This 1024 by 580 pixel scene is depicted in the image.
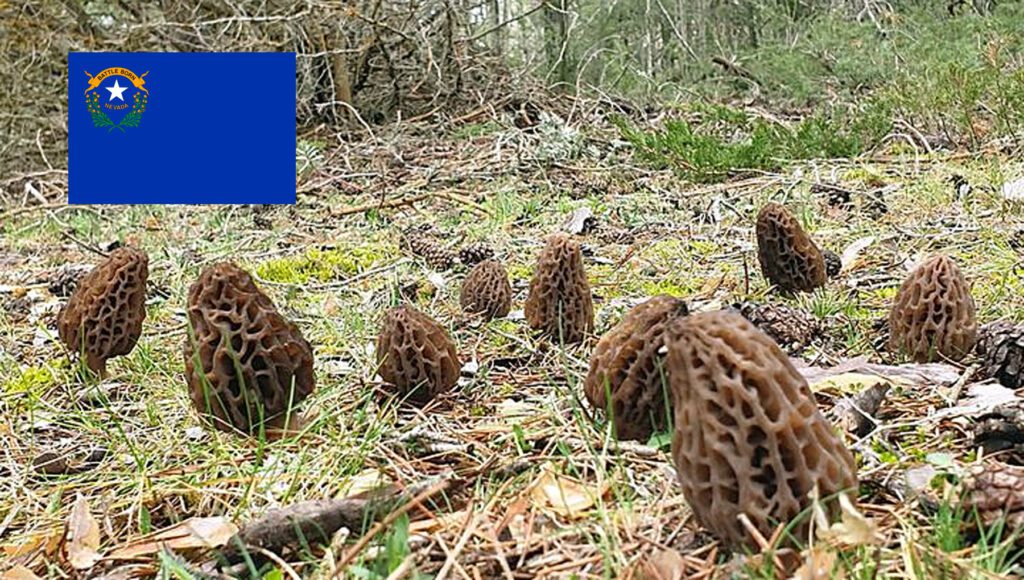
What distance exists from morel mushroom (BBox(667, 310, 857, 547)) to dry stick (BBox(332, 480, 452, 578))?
542mm

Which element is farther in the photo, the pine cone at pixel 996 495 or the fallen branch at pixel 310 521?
the fallen branch at pixel 310 521

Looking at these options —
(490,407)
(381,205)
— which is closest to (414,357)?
(490,407)

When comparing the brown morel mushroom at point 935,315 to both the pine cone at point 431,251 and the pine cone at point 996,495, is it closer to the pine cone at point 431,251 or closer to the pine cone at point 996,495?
the pine cone at point 996,495

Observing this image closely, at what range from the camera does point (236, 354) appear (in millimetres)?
2559

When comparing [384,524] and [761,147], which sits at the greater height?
[761,147]

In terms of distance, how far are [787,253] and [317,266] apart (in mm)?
2570

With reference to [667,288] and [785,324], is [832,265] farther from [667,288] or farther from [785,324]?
[785,324]

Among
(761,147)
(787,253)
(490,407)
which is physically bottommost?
(490,407)

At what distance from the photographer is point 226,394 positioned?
2570mm

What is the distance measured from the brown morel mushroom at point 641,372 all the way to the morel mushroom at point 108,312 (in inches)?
70.9

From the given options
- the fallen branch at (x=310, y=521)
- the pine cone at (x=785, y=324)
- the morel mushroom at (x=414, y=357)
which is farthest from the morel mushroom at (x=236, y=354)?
the pine cone at (x=785, y=324)

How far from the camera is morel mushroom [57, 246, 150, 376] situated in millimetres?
3182

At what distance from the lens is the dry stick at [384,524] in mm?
1672

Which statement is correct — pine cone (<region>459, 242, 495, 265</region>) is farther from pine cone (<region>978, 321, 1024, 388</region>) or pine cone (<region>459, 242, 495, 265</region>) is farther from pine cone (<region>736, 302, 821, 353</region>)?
pine cone (<region>978, 321, 1024, 388</region>)
